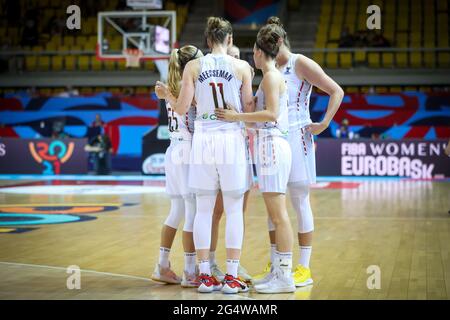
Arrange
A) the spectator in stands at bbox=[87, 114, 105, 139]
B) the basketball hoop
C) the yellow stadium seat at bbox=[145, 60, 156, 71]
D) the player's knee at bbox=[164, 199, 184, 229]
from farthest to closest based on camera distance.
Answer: the yellow stadium seat at bbox=[145, 60, 156, 71], the spectator in stands at bbox=[87, 114, 105, 139], the basketball hoop, the player's knee at bbox=[164, 199, 184, 229]

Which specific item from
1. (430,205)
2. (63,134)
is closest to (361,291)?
(430,205)

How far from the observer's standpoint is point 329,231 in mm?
9570

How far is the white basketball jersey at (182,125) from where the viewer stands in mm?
6055

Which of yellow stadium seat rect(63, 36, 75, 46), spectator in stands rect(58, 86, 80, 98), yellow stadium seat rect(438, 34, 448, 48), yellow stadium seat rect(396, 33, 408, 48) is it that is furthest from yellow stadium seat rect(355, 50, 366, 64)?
yellow stadium seat rect(63, 36, 75, 46)

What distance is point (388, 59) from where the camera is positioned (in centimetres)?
2500

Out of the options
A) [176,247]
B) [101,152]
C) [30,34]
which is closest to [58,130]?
[101,152]

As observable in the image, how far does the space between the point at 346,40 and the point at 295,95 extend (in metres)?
19.9

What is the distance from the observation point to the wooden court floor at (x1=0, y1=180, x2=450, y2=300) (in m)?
5.83

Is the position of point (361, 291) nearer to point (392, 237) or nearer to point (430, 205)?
point (392, 237)

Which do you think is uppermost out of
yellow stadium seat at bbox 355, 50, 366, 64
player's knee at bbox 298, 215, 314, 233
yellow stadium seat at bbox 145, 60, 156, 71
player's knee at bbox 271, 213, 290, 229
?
yellow stadium seat at bbox 355, 50, 366, 64

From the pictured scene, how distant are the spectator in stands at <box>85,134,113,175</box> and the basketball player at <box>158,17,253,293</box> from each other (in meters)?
15.4

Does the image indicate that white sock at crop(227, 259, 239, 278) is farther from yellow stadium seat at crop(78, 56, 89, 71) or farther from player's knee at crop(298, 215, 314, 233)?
yellow stadium seat at crop(78, 56, 89, 71)

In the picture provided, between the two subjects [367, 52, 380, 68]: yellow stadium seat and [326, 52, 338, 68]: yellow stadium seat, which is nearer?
[367, 52, 380, 68]: yellow stadium seat
